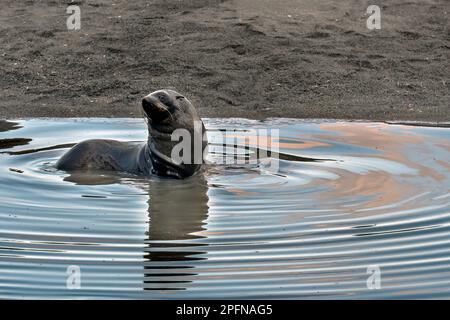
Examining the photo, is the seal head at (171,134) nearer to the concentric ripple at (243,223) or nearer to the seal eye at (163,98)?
the seal eye at (163,98)

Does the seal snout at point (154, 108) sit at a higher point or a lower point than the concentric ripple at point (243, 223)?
higher

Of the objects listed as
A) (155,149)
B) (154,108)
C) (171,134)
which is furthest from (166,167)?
(154,108)

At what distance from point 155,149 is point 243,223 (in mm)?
2015

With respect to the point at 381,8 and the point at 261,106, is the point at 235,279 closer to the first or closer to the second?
the point at 261,106

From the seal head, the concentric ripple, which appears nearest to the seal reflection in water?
the seal head

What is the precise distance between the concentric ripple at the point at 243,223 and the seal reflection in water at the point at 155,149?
0.51 feet

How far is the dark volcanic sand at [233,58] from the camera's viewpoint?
1268 cm

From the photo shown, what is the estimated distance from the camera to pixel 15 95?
1300 cm

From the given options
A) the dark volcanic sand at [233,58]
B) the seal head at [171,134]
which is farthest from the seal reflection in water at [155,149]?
the dark volcanic sand at [233,58]

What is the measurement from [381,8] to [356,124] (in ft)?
12.9

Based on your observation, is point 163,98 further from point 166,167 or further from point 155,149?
point 166,167

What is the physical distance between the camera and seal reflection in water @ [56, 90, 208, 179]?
30.6 ft

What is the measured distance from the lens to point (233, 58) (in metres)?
13.6
